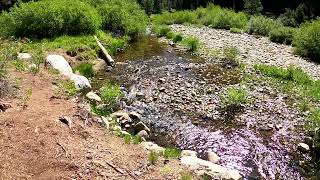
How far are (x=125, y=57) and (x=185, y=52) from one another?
4220mm

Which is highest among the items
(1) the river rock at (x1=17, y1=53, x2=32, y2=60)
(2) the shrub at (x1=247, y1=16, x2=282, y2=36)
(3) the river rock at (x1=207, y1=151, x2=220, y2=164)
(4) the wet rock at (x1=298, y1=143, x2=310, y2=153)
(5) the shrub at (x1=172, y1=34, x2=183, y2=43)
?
(1) the river rock at (x1=17, y1=53, x2=32, y2=60)

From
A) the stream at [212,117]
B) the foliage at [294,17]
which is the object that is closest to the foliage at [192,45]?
the stream at [212,117]

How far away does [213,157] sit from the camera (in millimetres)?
12742

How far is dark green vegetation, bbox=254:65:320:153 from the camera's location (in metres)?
15.9

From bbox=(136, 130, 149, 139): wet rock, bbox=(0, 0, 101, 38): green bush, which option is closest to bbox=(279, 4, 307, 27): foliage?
bbox=(0, 0, 101, 38): green bush

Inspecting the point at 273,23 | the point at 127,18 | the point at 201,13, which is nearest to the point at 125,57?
the point at 127,18

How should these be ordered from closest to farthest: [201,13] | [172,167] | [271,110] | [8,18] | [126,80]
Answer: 1. [172,167]
2. [271,110]
3. [126,80]
4. [8,18]
5. [201,13]

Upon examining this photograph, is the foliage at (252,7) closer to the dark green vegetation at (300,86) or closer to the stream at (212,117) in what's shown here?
the stream at (212,117)

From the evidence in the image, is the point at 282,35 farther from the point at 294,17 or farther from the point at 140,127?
the point at 140,127

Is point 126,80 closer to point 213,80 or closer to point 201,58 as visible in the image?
point 213,80

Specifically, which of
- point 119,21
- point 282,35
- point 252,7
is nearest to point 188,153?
point 119,21

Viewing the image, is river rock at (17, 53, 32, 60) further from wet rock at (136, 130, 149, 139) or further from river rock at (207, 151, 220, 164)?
river rock at (207, 151, 220, 164)

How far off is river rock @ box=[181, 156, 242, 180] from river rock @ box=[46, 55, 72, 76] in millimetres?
8494

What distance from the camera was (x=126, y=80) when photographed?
66.8ft
